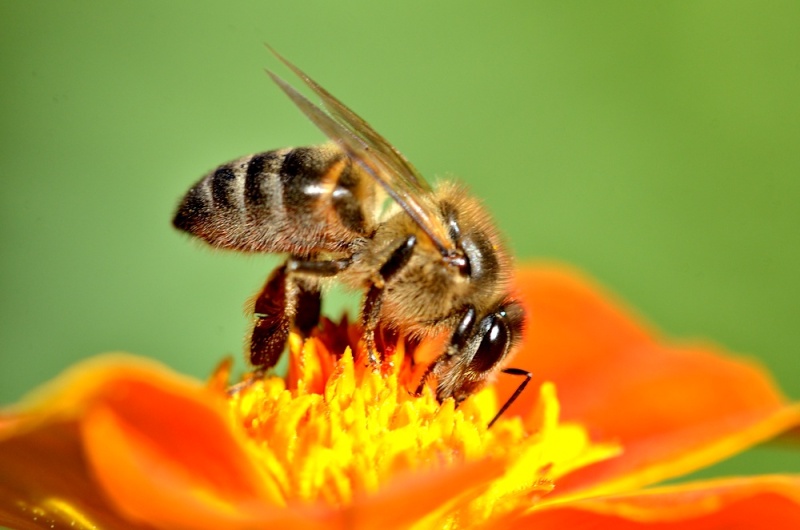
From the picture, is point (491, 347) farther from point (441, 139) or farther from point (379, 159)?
point (441, 139)

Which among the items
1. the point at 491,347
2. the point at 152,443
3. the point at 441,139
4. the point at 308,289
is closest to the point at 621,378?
A: the point at 491,347

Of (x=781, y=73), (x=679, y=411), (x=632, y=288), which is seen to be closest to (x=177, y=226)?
(x=679, y=411)

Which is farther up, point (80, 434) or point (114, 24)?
point (114, 24)

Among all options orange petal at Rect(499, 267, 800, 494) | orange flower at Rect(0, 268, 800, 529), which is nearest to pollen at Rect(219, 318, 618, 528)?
orange flower at Rect(0, 268, 800, 529)

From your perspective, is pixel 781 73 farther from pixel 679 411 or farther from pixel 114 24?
pixel 114 24

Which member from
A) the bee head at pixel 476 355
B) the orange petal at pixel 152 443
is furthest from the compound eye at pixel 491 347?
the orange petal at pixel 152 443

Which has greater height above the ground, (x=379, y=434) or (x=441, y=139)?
(x=441, y=139)
